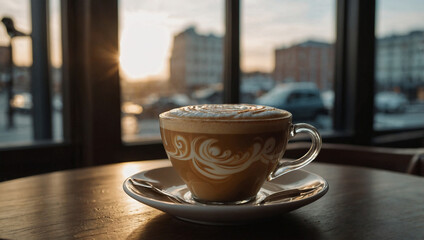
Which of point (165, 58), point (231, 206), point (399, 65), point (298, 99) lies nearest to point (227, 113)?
point (231, 206)

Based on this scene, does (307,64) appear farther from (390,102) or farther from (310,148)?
(310,148)

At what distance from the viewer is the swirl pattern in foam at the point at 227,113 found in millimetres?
570

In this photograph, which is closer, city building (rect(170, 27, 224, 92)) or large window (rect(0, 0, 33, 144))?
large window (rect(0, 0, 33, 144))

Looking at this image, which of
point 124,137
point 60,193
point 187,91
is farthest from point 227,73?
point 60,193

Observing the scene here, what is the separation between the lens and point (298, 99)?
9.18ft

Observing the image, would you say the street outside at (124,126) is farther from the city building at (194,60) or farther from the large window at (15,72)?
the city building at (194,60)

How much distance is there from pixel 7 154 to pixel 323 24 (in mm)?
2129

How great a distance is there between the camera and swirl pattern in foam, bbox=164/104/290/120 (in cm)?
57

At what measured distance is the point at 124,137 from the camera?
7.29 ft

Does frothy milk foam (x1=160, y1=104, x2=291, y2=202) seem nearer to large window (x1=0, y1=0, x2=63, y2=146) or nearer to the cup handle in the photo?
the cup handle

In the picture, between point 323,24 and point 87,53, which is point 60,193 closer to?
point 87,53

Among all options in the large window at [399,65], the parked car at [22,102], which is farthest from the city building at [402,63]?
the parked car at [22,102]

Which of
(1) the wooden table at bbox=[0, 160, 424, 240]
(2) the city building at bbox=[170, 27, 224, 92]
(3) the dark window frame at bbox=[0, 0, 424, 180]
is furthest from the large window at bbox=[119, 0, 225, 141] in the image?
(1) the wooden table at bbox=[0, 160, 424, 240]

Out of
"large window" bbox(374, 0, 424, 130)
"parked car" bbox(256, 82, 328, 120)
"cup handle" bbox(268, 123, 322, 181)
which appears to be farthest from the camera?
"large window" bbox(374, 0, 424, 130)
